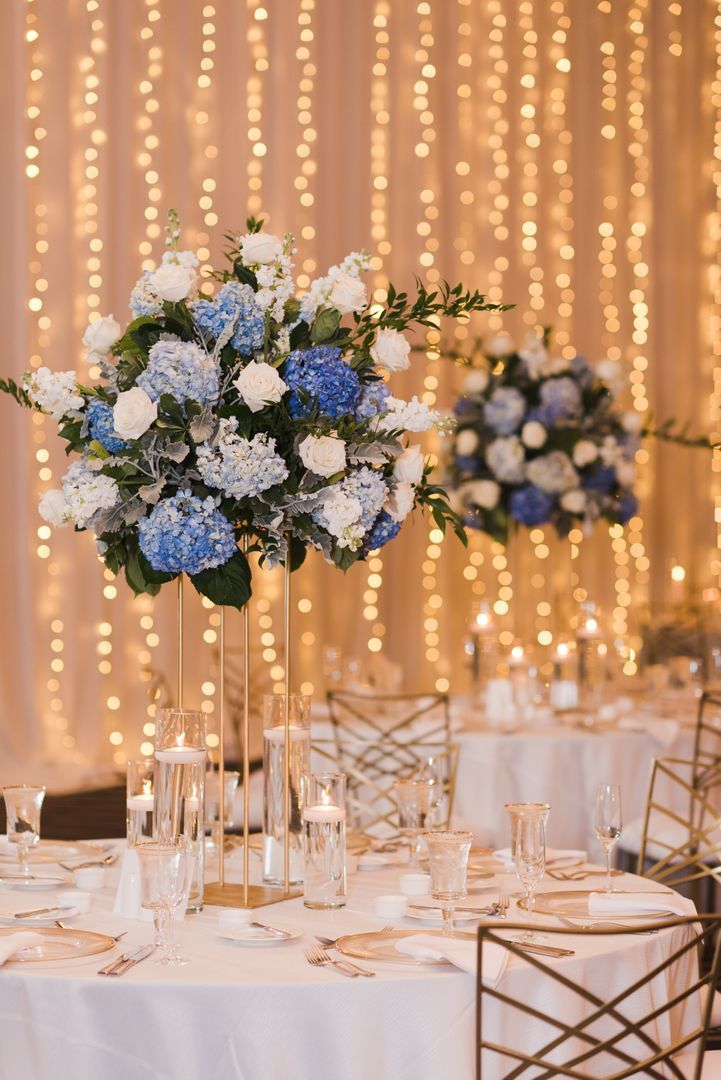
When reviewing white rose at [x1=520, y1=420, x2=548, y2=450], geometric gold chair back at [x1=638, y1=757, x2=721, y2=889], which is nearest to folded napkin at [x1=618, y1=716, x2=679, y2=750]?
geometric gold chair back at [x1=638, y1=757, x2=721, y2=889]

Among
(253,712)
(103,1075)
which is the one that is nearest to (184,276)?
(103,1075)

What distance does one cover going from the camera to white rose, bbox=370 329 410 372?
2.57 m

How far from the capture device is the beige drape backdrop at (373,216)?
627 cm

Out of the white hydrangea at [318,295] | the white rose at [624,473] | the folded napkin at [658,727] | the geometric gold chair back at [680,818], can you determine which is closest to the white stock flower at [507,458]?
the white rose at [624,473]

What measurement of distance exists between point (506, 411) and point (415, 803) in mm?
3166

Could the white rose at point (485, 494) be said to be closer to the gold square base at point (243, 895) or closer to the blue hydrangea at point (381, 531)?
the blue hydrangea at point (381, 531)

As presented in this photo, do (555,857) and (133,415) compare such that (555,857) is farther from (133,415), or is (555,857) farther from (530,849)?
(133,415)

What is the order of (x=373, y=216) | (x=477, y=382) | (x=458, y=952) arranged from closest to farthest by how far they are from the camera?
(x=458, y=952)
(x=477, y=382)
(x=373, y=216)

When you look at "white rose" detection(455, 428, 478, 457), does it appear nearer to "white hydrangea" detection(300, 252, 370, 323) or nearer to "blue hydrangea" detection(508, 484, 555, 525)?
"blue hydrangea" detection(508, 484, 555, 525)

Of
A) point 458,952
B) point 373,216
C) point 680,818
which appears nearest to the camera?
point 458,952

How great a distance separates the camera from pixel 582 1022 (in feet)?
6.34

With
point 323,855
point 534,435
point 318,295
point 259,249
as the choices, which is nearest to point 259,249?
point 259,249

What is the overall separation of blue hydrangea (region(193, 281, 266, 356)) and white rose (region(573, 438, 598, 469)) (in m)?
3.42

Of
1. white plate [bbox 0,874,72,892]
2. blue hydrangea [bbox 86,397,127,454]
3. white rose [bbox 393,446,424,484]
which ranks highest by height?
blue hydrangea [bbox 86,397,127,454]
